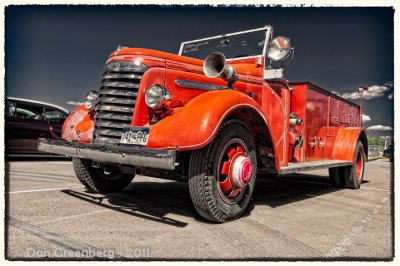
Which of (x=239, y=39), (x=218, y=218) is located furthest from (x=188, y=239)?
(x=239, y=39)

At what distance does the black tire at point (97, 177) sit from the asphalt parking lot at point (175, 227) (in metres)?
0.14

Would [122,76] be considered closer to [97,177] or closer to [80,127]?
[80,127]

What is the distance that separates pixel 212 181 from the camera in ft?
11.0

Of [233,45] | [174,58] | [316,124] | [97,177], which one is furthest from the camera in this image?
[316,124]

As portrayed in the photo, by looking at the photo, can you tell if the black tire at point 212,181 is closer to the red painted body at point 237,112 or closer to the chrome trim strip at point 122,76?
the red painted body at point 237,112

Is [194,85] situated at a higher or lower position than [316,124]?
higher

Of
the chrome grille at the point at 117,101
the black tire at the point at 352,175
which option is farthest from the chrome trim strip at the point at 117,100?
the black tire at the point at 352,175

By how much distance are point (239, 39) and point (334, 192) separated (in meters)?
3.11

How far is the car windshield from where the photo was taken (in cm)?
502

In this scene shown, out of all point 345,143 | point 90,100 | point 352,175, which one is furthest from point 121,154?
point 352,175

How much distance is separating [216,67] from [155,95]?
0.73 m

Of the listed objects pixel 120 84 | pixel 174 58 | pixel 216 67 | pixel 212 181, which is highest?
pixel 174 58

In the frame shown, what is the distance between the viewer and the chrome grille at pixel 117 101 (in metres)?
3.60

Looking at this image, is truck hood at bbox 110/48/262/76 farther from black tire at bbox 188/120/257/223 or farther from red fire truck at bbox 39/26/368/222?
A: black tire at bbox 188/120/257/223
